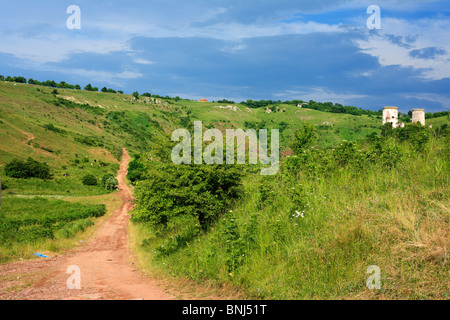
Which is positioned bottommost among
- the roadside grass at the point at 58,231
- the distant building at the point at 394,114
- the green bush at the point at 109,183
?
the roadside grass at the point at 58,231

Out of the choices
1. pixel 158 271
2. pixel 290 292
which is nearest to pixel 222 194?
pixel 158 271

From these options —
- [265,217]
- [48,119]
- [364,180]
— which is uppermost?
[48,119]

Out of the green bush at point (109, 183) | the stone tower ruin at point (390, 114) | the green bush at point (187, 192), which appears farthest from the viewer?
the green bush at point (109, 183)

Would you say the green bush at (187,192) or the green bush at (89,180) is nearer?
the green bush at (187,192)

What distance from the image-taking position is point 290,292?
5.92 meters

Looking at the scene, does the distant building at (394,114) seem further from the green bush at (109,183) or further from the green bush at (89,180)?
the green bush at (89,180)

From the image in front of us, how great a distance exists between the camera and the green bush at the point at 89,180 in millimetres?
60237

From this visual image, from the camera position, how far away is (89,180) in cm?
6053

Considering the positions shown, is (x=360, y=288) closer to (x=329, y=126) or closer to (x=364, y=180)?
(x=364, y=180)

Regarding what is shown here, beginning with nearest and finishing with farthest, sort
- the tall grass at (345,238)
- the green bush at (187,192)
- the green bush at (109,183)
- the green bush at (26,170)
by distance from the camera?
the tall grass at (345,238) < the green bush at (187,192) < the green bush at (26,170) < the green bush at (109,183)

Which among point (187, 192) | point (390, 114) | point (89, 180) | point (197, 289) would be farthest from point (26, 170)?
point (390, 114)

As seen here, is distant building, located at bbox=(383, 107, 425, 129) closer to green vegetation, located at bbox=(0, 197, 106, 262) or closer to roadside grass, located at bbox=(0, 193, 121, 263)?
roadside grass, located at bbox=(0, 193, 121, 263)

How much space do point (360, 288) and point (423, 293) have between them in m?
0.95

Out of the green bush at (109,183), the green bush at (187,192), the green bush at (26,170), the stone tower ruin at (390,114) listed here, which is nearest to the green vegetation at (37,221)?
the green bush at (187,192)
